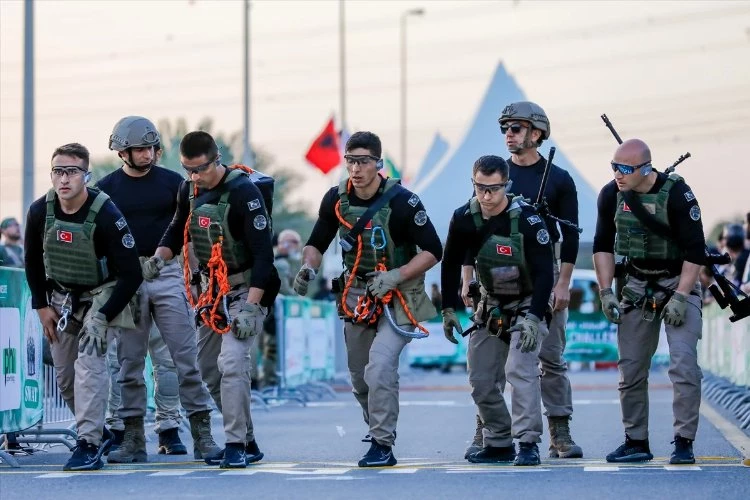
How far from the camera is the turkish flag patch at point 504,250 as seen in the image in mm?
10633

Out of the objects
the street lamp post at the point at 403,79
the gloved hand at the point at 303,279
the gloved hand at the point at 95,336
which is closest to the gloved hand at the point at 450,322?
the gloved hand at the point at 303,279

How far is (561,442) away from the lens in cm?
1159

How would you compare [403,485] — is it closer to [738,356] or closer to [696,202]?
[696,202]

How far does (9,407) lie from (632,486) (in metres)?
4.46

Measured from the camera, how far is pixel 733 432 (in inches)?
568

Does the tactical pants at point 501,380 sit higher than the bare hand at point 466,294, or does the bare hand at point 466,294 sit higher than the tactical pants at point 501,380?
the bare hand at point 466,294

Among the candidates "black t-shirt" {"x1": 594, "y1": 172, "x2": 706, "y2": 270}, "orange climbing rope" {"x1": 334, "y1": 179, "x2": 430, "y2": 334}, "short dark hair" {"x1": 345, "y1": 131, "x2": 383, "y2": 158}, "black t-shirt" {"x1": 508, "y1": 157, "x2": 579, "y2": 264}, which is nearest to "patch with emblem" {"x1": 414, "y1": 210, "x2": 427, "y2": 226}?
"orange climbing rope" {"x1": 334, "y1": 179, "x2": 430, "y2": 334}

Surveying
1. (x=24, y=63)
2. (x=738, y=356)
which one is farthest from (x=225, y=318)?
(x=24, y=63)

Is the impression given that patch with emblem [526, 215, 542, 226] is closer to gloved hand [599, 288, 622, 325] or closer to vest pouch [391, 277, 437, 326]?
gloved hand [599, 288, 622, 325]

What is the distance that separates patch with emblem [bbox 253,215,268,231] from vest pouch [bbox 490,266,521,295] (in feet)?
4.44

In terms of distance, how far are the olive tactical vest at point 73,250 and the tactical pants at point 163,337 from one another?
82 centimetres

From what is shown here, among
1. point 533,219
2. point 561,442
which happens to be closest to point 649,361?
point 561,442

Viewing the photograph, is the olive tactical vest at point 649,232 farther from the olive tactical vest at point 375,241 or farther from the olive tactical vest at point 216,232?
the olive tactical vest at point 216,232

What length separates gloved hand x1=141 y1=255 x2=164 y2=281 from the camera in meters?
10.9
